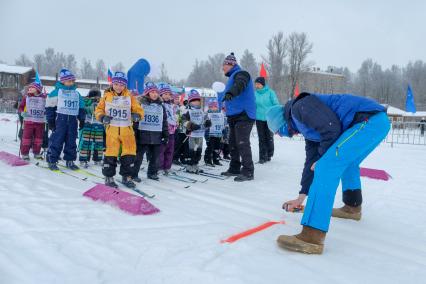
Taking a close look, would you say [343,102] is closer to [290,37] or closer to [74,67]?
[290,37]

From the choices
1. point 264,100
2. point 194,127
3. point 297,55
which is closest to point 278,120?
point 194,127

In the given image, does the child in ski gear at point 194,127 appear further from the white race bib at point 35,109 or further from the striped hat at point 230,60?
the white race bib at point 35,109

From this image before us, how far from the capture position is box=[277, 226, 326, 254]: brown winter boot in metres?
2.86

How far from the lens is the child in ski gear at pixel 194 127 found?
6.91 meters

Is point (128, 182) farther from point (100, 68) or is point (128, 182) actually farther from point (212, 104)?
point (100, 68)

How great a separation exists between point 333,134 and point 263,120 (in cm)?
559

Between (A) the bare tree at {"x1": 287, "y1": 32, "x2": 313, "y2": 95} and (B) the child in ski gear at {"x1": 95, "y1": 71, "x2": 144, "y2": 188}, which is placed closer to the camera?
(B) the child in ski gear at {"x1": 95, "y1": 71, "x2": 144, "y2": 188}

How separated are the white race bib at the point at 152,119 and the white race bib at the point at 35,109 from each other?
117 inches

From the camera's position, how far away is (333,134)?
292cm

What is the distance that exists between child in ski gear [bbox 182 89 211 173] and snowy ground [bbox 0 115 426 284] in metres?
1.82

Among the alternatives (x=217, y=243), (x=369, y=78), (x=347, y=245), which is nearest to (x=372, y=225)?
(x=347, y=245)

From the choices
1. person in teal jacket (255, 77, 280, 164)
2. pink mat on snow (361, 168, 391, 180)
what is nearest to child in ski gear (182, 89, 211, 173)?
person in teal jacket (255, 77, 280, 164)

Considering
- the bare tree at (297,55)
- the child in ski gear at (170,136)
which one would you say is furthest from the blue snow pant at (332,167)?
the bare tree at (297,55)

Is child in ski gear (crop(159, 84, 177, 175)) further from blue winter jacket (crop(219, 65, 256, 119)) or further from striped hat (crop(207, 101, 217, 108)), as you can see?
striped hat (crop(207, 101, 217, 108))
